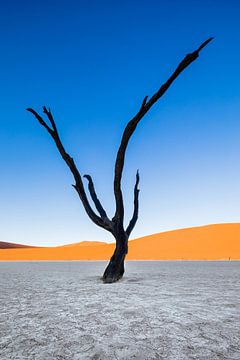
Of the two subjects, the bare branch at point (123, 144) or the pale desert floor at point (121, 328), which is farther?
the bare branch at point (123, 144)

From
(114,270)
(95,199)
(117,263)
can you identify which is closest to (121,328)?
(114,270)

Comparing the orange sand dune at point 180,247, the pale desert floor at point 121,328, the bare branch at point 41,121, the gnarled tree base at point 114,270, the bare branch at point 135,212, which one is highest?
the orange sand dune at point 180,247

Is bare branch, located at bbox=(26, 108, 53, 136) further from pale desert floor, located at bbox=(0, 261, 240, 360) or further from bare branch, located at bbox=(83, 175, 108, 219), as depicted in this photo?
pale desert floor, located at bbox=(0, 261, 240, 360)

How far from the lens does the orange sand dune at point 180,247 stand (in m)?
29.5

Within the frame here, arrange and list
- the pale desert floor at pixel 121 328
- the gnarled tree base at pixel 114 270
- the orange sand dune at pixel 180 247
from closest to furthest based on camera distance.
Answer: the pale desert floor at pixel 121 328
the gnarled tree base at pixel 114 270
the orange sand dune at pixel 180 247

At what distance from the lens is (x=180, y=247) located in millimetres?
33562

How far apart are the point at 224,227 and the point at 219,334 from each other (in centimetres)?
3948

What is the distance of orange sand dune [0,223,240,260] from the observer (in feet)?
96.6

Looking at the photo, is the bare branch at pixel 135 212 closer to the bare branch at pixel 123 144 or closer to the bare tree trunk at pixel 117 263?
the bare tree trunk at pixel 117 263

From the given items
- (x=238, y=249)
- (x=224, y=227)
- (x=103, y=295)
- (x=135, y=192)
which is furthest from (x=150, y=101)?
(x=224, y=227)

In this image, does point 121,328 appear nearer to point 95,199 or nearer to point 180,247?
point 95,199

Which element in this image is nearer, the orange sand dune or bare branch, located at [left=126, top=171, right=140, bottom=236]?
bare branch, located at [left=126, top=171, right=140, bottom=236]

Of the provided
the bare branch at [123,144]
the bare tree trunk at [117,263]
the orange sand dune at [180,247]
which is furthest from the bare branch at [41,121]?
the orange sand dune at [180,247]

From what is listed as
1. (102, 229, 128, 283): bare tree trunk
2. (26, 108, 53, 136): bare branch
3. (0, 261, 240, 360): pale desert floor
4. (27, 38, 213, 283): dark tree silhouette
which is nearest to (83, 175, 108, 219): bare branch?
(27, 38, 213, 283): dark tree silhouette
